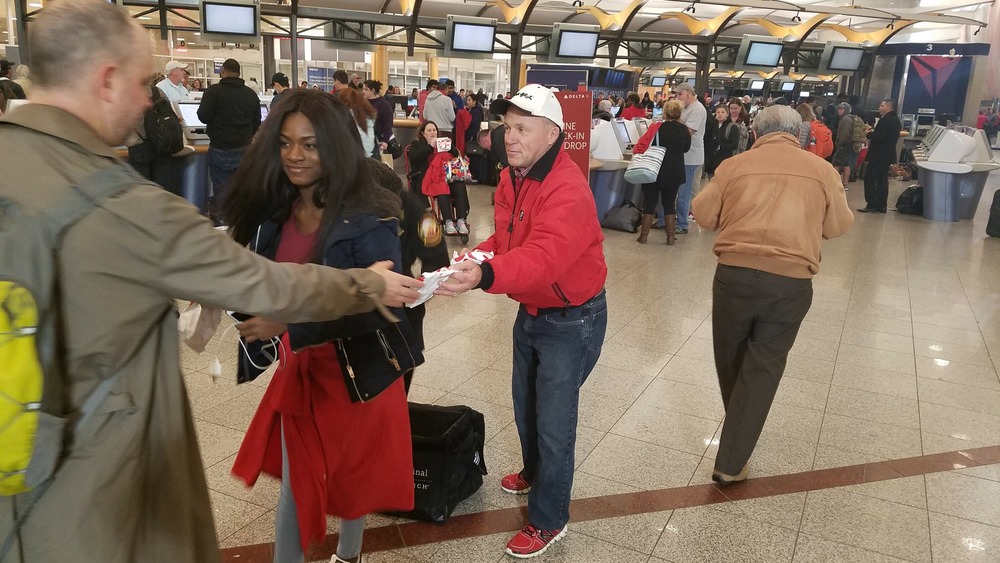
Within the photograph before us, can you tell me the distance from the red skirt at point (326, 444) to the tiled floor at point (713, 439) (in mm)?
567

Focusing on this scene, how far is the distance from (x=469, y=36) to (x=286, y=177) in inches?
557

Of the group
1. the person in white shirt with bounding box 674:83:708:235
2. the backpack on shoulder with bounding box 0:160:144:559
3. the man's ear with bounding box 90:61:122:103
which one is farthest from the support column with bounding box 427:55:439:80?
the backpack on shoulder with bounding box 0:160:144:559

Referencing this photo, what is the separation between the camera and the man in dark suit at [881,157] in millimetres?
10812

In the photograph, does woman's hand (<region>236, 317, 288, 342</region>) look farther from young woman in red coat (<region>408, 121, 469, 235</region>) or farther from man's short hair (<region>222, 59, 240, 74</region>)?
man's short hair (<region>222, 59, 240, 74</region>)

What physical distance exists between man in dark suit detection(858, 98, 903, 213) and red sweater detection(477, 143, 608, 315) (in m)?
10.2

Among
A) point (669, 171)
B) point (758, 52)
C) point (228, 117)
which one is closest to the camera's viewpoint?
point (228, 117)

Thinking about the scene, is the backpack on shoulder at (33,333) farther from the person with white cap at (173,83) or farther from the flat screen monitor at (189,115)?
the flat screen monitor at (189,115)

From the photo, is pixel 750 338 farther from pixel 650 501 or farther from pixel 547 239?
pixel 547 239

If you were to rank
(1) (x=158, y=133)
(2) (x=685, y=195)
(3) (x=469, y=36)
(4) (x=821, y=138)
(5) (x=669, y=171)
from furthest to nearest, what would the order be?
(3) (x=469, y=36), (4) (x=821, y=138), (2) (x=685, y=195), (5) (x=669, y=171), (1) (x=158, y=133)

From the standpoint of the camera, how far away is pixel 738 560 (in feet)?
8.61

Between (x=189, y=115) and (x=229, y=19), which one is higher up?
(x=229, y=19)

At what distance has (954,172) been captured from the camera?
10.4 meters

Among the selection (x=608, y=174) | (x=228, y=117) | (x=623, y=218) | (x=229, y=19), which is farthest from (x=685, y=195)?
(x=229, y=19)

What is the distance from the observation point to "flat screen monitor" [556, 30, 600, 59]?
1656 cm
